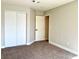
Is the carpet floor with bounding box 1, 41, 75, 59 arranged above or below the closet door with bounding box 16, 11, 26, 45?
below

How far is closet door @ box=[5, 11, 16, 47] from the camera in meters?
4.43

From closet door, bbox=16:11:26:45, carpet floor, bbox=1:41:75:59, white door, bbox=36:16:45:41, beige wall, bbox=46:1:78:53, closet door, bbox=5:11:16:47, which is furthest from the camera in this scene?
white door, bbox=36:16:45:41

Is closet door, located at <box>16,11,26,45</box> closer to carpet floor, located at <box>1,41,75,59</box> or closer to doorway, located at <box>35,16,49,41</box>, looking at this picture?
carpet floor, located at <box>1,41,75,59</box>

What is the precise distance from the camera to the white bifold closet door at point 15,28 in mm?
4453

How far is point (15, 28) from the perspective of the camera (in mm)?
4680

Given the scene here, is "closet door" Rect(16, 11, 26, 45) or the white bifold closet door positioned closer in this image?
the white bifold closet door

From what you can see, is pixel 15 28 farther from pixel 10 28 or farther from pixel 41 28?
pixel 41 28

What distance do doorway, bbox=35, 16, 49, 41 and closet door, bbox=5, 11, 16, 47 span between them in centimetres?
200

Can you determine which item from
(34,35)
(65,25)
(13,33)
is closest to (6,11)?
(13,33)

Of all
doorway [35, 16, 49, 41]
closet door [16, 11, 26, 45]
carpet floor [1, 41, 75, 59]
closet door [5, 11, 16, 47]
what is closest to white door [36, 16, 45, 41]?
doorway [35, 16, 49, 41]

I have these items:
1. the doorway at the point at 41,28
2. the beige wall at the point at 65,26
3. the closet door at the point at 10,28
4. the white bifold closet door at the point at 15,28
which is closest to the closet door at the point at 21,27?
the white bifold closet door at the point at 15,28

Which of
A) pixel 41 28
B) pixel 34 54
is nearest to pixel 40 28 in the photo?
pixel 41 28

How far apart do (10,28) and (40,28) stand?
2.53 m

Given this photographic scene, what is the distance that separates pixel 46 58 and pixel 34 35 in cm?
307
